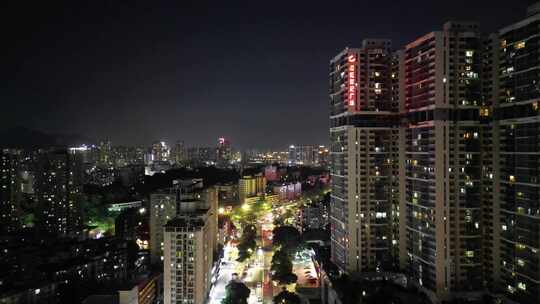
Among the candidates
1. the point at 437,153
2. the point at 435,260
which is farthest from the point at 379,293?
the point at 437,153

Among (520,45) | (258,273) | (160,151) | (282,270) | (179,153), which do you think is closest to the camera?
(520,45)

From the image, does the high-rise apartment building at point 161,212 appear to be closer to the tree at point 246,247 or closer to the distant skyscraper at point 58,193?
the tree at point 246,247

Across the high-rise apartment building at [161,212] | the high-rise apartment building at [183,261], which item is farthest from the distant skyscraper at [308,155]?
the high-rise apartment building at [183,261]

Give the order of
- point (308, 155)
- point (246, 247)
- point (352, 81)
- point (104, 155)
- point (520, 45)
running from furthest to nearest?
point (308, 155) < point (104, 155) < point (246, 247) < point (352, 81) < point (520, 45)

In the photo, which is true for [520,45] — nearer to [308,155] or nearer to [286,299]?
[286,299]

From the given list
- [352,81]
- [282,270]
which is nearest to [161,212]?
[282,270]

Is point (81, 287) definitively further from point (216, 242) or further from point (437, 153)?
point (437, 153)

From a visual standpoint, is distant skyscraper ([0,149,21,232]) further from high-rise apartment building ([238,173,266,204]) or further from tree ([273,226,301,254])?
high-rise apartment building ([238,173,266,204])
